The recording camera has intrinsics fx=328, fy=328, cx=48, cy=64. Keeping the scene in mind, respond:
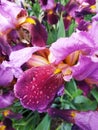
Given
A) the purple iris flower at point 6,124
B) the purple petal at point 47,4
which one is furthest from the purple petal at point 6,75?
the purple petal at point 47,4

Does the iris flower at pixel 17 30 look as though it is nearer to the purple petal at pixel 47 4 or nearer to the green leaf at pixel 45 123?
the green leaf at pixel 45 123

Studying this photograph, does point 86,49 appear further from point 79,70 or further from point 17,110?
point 17,110

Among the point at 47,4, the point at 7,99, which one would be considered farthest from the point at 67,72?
the point at 47,4

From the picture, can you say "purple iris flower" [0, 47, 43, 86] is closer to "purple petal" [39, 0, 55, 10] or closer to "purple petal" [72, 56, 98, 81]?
"purple petal" [72, 56, 98, 81]

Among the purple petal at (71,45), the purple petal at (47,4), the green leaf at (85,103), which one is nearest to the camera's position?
the purple petal at (71,45)

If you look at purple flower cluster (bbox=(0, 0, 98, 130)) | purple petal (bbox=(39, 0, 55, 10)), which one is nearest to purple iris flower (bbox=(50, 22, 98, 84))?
purple flower cluster (bbox=(0, 0, 98, 130))

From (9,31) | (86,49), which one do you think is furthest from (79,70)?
(9,31)

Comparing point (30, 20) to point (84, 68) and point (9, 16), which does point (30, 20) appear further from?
point (84, 68)
